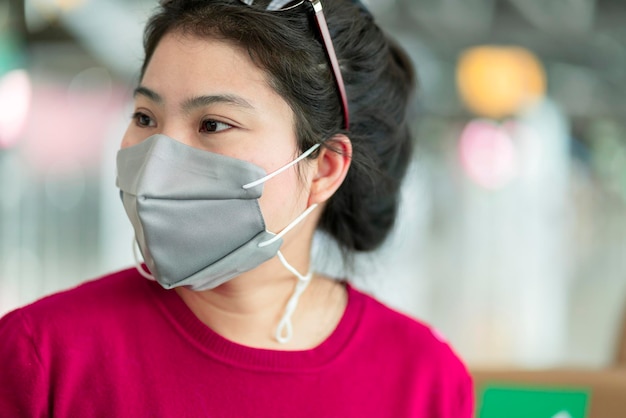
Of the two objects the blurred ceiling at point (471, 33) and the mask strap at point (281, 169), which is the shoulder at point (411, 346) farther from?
the blurred ceiling at point (471, 33)

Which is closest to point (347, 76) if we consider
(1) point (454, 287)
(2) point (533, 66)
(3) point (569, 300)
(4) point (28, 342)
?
(4) point (28, 342)

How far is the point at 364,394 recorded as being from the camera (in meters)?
1.47

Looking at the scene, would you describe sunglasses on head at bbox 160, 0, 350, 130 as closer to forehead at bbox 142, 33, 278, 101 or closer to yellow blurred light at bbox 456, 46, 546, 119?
forehead at bbox 142, 33, 278, 101

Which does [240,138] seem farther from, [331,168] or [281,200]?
[331,168]

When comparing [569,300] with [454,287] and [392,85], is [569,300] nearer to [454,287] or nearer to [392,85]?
[454,287]

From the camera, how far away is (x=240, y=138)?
130cm

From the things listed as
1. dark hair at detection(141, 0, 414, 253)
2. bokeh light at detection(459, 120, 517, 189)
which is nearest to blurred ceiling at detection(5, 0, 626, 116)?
bokeh light at detection(459, 120, 517, 189)

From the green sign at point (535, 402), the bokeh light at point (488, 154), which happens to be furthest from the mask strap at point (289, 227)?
the bokeh light at point (488, 154)

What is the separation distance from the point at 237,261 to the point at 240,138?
0.63 ft

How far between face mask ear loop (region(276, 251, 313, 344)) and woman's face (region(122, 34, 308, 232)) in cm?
14

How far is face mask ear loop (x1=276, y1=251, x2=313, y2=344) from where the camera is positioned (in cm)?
146

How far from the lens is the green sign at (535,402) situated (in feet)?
6.05

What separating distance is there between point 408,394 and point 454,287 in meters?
5.90

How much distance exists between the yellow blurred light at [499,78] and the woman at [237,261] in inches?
199
